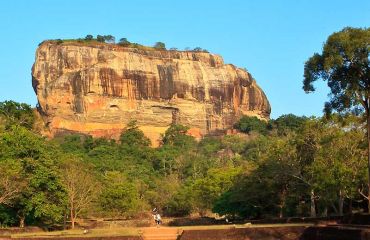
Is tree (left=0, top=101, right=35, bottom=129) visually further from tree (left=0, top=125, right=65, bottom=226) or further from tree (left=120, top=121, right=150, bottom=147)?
tree (left=120, top=121, right=150, bottom=147)

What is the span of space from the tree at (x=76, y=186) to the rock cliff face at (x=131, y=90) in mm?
68807

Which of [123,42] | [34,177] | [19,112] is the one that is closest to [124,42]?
[123,42]

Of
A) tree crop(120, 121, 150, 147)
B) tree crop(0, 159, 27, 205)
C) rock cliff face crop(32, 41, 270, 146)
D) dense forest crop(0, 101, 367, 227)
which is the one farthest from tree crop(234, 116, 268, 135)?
tree crop(0, 159, 27, 205)

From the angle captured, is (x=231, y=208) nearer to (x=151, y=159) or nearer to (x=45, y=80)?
(x=151, y=159)

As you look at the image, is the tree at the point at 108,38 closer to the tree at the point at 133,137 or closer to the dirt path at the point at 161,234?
the tree at the point at 133,137

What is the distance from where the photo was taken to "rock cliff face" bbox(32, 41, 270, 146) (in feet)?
364

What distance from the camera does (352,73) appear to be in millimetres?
19109

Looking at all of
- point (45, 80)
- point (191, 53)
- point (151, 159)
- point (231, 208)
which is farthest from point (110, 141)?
point (231, 208)

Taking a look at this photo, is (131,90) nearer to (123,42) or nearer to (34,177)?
(123,42)

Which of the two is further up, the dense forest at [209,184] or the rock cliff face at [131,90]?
the rock cliff face at [131,90]

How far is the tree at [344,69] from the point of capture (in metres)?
18.5

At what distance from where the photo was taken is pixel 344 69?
19172mm

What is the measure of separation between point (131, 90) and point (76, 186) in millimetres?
74367

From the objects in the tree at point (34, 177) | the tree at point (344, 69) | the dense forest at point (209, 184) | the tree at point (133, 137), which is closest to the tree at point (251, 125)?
the tree at point (133, 137)
